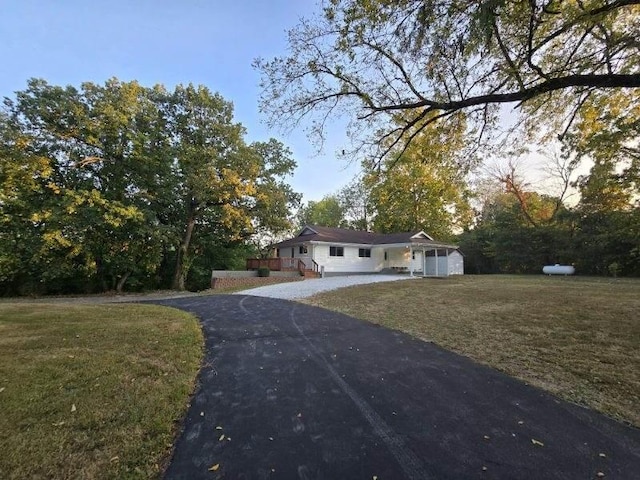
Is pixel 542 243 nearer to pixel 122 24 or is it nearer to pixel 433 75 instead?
pixel 433 75

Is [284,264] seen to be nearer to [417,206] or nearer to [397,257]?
[397,257]

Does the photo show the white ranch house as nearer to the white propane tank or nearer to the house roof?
the house roof

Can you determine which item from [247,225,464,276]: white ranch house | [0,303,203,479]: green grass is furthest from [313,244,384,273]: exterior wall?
[0,303,203,479]: green grass

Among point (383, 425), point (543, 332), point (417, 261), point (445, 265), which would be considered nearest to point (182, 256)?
point (417, 261)

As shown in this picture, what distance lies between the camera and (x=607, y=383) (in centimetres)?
404

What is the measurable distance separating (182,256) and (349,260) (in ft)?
39.7

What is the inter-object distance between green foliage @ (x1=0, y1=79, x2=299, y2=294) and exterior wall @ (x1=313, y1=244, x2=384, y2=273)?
392cm

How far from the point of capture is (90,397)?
3387mm

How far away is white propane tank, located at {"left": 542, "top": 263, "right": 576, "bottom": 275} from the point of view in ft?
74.3

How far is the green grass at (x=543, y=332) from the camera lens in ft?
13.2

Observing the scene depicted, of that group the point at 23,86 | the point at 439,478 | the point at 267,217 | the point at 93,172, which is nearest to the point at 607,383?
the point at 439,478

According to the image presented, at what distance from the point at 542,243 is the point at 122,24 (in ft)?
98.6

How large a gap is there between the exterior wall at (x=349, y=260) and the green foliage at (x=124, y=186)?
3921mm

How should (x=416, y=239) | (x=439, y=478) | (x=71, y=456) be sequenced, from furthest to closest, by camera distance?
(x=416, y=239)
(x=71, y=456)
(x=439, y=478)
